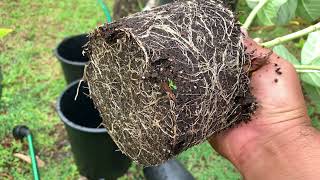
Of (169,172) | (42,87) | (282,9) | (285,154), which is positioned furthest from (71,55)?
(285,154)

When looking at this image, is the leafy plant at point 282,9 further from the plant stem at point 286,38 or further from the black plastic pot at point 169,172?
the black plastic pot at point 169,172

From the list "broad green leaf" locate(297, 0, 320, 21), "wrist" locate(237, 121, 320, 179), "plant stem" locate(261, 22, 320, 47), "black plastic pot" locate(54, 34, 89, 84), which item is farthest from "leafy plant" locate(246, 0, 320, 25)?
"black plastic pot" locate(54, 34, 89, 84)

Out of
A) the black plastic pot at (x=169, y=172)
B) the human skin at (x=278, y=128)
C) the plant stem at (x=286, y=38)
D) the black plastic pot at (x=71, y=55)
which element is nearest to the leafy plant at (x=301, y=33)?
the plant stem at (x=286, y=38)

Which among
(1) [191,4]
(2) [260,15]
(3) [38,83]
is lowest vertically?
(3) [38,83]

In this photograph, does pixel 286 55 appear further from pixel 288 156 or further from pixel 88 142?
pixel 88 142

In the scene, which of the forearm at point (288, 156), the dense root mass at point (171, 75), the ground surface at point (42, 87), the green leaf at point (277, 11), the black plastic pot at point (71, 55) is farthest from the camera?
the black plastic pot at point (71, 55)

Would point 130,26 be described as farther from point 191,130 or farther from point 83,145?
point 83,145

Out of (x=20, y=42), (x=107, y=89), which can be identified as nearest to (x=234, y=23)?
(x=107, y=89)
